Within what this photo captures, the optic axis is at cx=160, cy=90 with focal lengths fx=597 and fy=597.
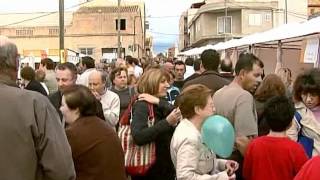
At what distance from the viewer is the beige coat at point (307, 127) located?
4895 millimetres

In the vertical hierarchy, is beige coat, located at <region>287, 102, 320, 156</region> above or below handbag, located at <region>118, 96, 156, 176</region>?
above

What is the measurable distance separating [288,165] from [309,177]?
6.81ft

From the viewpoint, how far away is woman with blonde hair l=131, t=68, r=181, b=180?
4961mm

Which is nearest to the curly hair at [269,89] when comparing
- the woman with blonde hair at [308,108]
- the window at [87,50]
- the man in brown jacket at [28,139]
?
the woman with blonde hair at [308,108]

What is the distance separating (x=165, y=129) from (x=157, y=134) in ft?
0.26

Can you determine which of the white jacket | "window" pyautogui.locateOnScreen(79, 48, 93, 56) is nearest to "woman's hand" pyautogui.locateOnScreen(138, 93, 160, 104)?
the white jacket

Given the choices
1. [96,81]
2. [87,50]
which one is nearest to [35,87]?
[96,81]

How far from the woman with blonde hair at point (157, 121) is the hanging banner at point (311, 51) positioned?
499 centimetres

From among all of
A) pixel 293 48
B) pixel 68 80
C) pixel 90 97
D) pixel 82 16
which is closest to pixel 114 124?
pixel 68 80

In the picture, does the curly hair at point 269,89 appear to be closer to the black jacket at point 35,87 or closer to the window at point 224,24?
the black jacket at point 35,87

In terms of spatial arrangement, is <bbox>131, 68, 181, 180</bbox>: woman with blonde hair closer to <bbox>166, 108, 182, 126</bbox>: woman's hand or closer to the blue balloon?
<bbox>166, 108, 182, 126</bbox>: woman's hand

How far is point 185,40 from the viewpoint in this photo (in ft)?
367

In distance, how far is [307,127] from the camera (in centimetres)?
499

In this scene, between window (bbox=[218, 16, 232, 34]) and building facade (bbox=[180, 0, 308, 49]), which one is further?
window (bbox=[218, 16, 232, 34])
